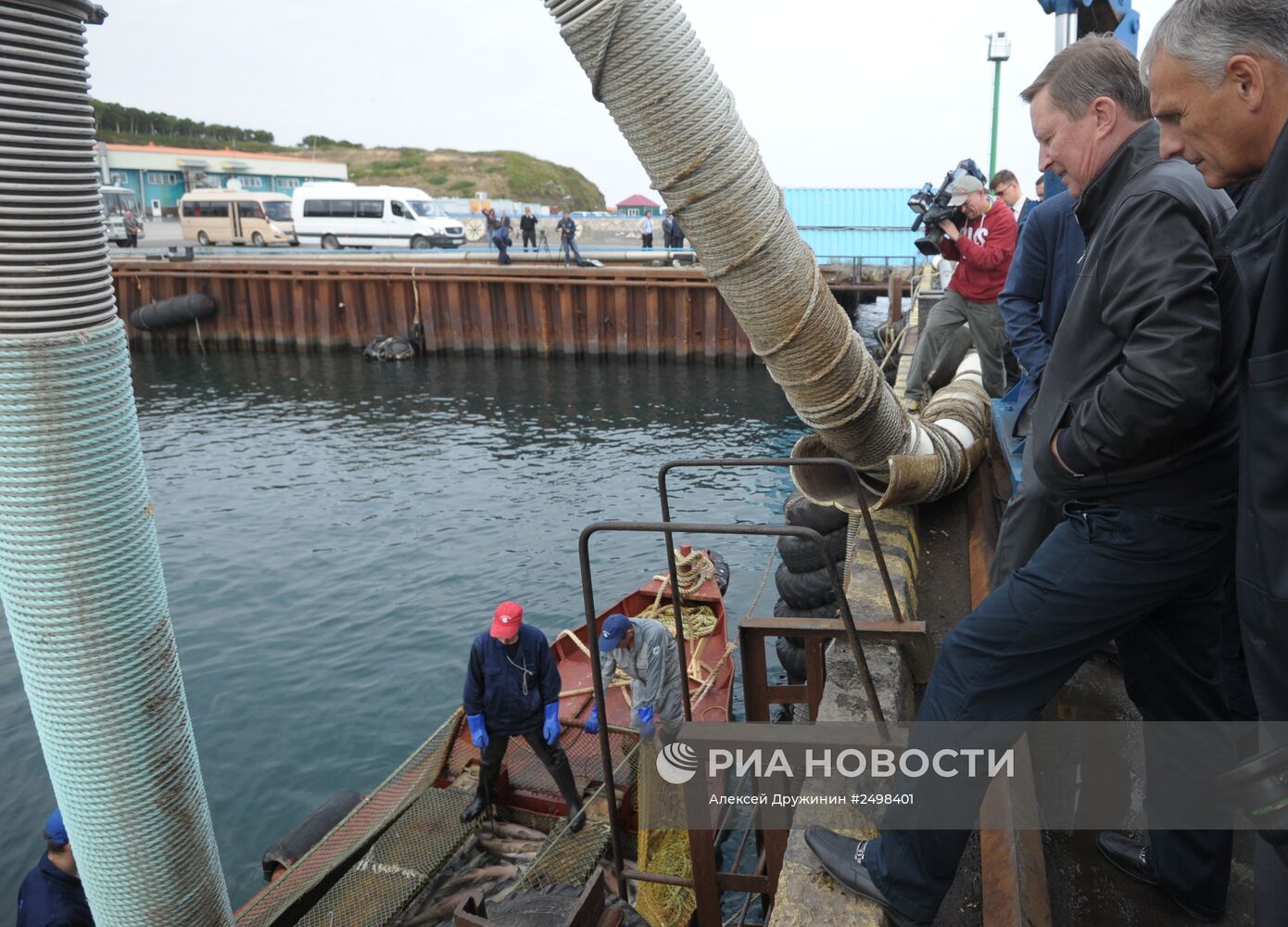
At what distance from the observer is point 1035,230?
432cm

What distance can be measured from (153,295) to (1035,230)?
35775 mm

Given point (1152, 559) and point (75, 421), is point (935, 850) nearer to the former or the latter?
point (1152, 559)

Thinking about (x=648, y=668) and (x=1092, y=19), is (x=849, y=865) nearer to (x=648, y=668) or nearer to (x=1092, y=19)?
(x=648, y=668)

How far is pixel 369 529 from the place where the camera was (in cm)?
1634

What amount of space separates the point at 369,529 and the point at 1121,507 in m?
15.4

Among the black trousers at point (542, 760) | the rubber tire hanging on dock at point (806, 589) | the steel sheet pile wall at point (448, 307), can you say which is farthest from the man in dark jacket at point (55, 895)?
the steel sheet pile wall at point (448, 307)

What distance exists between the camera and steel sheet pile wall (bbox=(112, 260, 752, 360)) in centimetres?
3062

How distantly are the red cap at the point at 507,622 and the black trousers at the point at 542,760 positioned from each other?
942 mm

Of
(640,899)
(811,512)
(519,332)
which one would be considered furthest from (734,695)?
(519,332)

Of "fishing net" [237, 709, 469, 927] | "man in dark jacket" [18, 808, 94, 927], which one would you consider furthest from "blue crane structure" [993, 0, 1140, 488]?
"man in dark jacket" [18, 808, 94, 927]

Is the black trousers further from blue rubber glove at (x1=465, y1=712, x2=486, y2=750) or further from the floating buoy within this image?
A: the floating buoy

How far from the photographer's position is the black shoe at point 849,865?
269 centimetres

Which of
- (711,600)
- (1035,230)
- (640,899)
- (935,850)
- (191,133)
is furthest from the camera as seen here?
(191,133)

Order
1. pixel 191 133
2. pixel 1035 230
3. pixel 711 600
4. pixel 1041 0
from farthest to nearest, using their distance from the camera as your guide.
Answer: pixel 191 133
pixel 711 600
pixel 1041 0
pixel 1035 230
